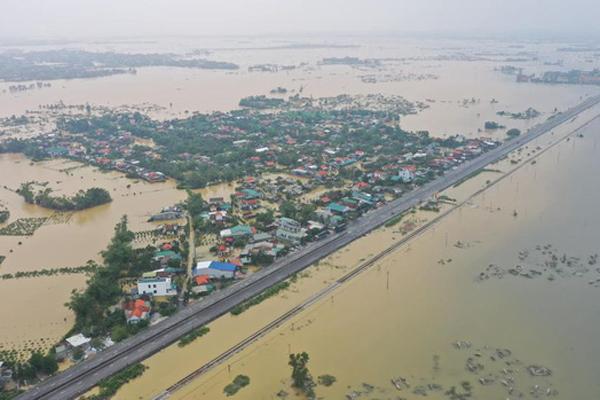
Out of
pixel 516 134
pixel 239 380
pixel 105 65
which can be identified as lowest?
pixel 239 380

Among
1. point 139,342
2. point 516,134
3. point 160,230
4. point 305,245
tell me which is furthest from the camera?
point 516,134

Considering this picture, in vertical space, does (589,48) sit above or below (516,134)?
above

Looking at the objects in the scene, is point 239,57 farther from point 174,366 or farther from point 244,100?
point 174,366

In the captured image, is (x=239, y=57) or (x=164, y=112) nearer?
(x=164, y=112)

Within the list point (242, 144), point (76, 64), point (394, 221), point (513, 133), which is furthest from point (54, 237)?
point (76, 64)

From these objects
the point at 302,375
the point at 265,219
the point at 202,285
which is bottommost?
the point at 302,375

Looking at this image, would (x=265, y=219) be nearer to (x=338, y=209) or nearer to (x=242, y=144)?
(x=338, y=209)

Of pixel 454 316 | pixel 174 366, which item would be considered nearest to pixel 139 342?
pixel 174 366
